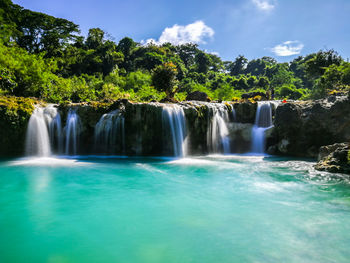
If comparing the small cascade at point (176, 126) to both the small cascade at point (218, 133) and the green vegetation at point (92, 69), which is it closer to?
the small cascade at point (218, 133)

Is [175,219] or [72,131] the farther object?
[72,131]

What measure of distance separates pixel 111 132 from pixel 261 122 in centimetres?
1007

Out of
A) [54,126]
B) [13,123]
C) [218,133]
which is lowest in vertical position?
[218,133]

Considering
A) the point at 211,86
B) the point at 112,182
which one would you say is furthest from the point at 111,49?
the point at 112,182

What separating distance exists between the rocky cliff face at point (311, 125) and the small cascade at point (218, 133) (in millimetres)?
3121

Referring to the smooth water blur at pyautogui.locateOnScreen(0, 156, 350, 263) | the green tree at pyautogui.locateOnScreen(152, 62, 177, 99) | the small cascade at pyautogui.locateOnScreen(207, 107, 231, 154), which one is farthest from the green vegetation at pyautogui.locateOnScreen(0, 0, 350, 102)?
the smooth water blur at pyautogui.locateOnScreen(0, 156, 350, 263)

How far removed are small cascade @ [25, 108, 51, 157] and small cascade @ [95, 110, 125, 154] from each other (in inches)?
106

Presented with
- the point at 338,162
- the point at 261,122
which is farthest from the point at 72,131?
the point at 338,162

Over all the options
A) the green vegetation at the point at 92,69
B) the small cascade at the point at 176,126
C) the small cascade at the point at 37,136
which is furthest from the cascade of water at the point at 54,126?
the small cascade at the point at 176,126

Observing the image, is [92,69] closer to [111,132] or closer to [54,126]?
[54,126]

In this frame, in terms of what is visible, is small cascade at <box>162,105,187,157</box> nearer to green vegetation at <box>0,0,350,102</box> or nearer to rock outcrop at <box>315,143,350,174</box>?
green vegetation at <box>0,0,350,102</box>

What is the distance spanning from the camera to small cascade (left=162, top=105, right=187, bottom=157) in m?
12.6

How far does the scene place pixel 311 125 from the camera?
38.1 feet

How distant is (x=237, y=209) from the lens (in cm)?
448
